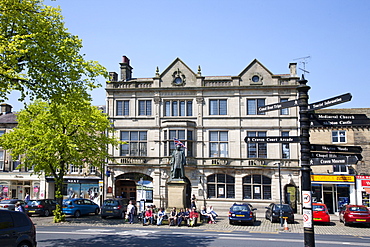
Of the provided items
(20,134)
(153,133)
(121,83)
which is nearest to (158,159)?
(153,133)

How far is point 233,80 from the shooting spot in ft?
113

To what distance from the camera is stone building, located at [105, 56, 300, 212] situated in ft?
108

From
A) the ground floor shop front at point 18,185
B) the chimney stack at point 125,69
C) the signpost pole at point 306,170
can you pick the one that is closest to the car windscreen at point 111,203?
the chimney stack at point 125,69

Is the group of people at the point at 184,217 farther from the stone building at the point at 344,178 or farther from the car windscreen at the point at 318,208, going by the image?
the stone building at the point at 344,178

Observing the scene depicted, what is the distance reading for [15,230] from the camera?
1136 centimetres

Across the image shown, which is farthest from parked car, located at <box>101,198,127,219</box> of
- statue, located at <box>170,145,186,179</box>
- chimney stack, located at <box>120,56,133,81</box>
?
chimney stack, located at <box>120,56,133,81</box>

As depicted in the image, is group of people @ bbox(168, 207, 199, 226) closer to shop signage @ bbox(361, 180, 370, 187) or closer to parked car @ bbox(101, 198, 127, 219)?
parked car @ bbox(101, 198, 127, 219)

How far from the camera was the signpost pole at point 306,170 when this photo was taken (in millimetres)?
7722

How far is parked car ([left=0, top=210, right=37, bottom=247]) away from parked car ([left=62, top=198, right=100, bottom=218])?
16.7 meters

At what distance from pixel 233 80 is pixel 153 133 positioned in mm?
9349

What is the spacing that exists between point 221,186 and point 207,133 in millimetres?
5188

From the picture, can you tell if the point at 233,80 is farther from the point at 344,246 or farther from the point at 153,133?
the point at 344,246

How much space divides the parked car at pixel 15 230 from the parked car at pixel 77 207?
16.7 meters

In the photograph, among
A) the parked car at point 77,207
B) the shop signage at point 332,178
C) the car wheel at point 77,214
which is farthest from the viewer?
the shop signage at point 332,178
